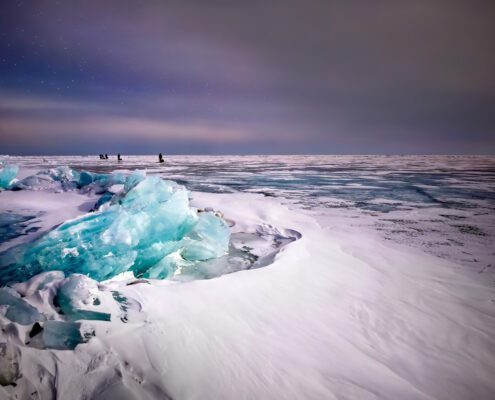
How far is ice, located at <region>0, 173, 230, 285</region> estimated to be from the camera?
235cm

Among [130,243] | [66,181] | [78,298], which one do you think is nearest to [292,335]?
[78,298]

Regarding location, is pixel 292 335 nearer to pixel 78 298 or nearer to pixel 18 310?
pixel 78 298

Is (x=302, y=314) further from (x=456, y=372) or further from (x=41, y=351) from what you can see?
(x=41, y=351)

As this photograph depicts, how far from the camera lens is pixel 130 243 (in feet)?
8.48

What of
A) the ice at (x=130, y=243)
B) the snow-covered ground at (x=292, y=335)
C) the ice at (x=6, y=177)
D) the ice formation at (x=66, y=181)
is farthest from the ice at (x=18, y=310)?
the ice at (x=6, y=177)

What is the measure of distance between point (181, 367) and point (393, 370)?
3.72 ft

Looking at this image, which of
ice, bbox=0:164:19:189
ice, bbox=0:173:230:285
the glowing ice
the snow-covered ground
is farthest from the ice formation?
the glowing ice

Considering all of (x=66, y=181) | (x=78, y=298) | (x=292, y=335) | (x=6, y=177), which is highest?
(x=6, y=177)

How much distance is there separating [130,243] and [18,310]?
113 cm

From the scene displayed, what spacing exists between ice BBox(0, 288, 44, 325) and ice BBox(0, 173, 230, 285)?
0.72 m

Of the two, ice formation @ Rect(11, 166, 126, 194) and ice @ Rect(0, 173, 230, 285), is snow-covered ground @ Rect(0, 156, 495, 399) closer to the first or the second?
ice @ Rect(0, 173, 230, 285)

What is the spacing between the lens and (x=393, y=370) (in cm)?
150

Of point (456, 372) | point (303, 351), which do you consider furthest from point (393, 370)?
point (303, 351)

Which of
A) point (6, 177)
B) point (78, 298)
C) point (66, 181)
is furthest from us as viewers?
A: point (66, 181)
